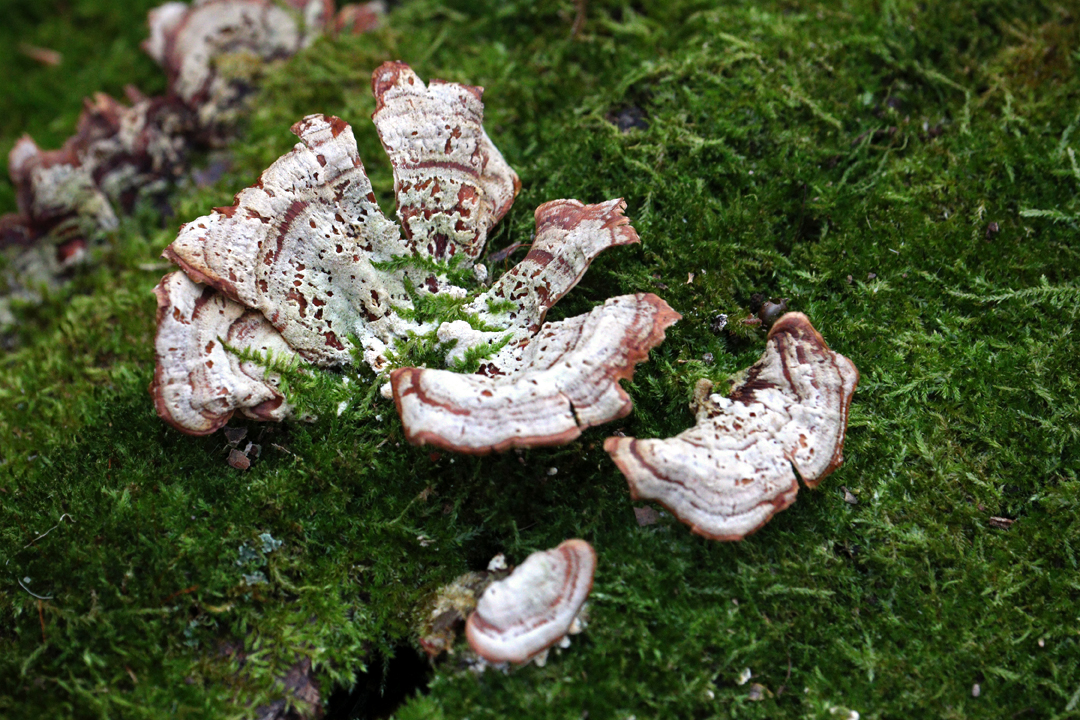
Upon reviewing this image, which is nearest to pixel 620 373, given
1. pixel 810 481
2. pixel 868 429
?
pixel 810 481

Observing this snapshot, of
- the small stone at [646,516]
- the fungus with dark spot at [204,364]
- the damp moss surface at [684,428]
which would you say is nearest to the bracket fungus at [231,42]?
the damp moss surface at [684,428]

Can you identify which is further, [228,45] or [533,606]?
[228,45]

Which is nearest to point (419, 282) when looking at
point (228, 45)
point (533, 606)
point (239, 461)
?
point (239, 461)

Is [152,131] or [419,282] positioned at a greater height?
[152,131]

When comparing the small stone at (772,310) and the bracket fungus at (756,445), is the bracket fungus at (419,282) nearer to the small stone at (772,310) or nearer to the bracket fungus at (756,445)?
the bracket fungus at (756,445)

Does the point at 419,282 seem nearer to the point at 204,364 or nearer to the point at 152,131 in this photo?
the point at 204,364

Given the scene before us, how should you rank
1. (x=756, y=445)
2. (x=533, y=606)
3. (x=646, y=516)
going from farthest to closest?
(x=646, y=516) < (x=756, y=445) < (x=533, y=606)

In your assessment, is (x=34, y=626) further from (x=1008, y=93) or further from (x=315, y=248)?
(x=1008, y=93)
